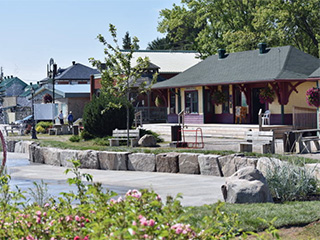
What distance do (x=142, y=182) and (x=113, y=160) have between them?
367 centimetres

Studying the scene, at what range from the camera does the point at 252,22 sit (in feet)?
161

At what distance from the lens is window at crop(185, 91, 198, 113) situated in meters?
39.6

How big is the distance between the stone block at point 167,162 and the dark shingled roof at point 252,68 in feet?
52.2

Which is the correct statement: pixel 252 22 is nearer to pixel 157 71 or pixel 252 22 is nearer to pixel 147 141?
pixel 157 71

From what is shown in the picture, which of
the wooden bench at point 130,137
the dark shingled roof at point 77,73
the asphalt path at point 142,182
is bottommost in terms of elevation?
the asphalt path at point 142,182

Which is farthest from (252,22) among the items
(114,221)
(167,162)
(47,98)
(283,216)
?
(114,221)

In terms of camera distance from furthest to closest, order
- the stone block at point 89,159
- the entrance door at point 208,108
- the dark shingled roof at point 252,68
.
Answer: the entrance door at point 208,108, the dark shingled roof at point 252,68, the stone block at point 89,159

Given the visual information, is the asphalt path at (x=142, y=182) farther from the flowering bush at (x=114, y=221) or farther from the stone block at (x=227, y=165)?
the flowering bush at (x=114, y=221)

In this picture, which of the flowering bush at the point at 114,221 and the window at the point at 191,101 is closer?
the flowering bush at the point at 114,221

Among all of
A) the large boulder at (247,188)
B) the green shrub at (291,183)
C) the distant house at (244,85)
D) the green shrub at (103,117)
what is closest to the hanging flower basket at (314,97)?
the distant house at (244,85)

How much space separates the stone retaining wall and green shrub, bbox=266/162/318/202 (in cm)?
321

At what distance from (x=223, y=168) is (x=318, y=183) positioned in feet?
13.8

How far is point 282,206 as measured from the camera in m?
9.70

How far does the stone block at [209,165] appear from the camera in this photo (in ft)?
52.3
